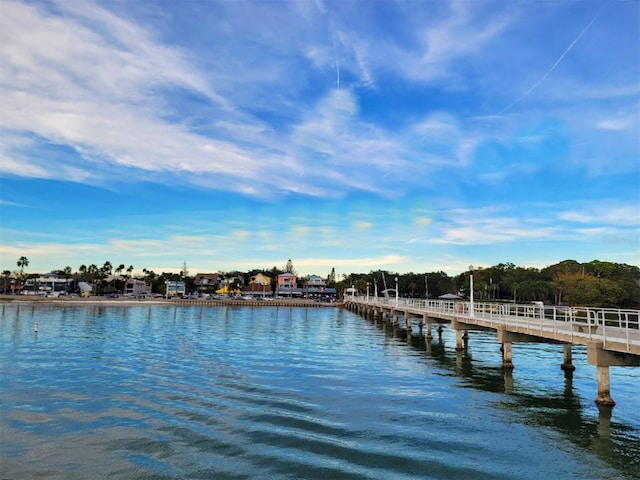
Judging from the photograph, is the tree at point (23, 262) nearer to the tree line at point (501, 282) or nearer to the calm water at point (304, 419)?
the tree line at point (501, 282)

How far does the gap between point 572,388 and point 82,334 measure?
4174 cm

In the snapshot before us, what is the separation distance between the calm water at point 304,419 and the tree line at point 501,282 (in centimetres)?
5674

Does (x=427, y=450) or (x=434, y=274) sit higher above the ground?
(x=434, y=274)

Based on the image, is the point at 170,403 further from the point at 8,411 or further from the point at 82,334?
the point at 82,334

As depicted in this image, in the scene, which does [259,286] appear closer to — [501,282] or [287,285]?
[287,285]

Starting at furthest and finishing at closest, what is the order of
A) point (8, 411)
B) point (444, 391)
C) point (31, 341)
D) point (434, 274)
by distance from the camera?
point (434, 274)
point (31, 341)
point (444, 391)
point (8, 411)

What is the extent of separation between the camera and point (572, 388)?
2311 centimetres

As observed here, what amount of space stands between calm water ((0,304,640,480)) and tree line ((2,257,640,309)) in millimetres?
56741

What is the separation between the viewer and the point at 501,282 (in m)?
138

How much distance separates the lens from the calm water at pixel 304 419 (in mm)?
12586

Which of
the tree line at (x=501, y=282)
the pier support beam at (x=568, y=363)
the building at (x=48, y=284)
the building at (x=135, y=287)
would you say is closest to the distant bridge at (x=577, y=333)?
the pier support beam at (x=568, y=363)

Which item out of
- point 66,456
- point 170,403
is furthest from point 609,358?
point 66,456

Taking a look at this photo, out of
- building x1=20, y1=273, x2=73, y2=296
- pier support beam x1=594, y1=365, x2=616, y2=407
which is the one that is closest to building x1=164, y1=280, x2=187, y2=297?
building x1=20, y1=273, x2=73, y2=296

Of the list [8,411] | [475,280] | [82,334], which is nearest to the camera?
[8,411]
